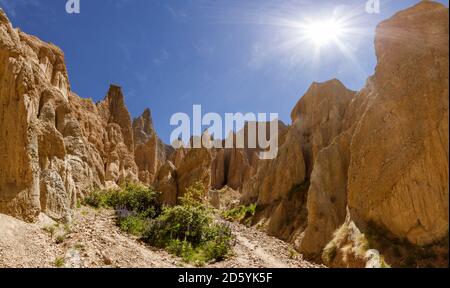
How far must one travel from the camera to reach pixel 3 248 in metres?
11.2

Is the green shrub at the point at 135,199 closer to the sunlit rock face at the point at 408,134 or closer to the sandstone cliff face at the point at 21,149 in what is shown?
the sandstone cliff face at the point at 21,149

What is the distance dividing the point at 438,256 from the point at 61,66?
131 feet

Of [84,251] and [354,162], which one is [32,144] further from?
[354,162]

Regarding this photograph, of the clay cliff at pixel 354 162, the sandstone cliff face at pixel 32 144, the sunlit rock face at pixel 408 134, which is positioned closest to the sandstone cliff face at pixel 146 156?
the sandstone cliff face at pixel 32 144

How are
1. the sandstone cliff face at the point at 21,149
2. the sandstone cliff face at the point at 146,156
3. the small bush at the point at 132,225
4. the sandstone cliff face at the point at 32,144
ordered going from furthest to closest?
1. the sandstone cliff face at the point at 146,156
2. the small bush at the point at 132,225
3. the sandstone cliff face at the point at 32,144
4. the sandstone cliff face at the point at 21,149

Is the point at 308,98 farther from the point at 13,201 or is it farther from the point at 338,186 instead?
the point at 13,201

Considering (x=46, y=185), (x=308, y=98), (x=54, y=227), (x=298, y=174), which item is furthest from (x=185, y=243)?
(x=308, y=98)

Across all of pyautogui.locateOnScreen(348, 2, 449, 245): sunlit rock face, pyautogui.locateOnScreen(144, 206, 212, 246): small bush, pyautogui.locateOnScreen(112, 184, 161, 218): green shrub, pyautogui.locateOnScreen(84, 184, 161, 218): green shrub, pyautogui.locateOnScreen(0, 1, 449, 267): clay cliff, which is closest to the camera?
pyautogui.locateOnScreen(348, 2, 449, 245): sunlit rock face

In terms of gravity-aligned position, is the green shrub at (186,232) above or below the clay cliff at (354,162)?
below

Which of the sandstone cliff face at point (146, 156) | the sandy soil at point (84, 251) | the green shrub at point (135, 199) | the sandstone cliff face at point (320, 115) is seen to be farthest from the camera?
the sandstone cliff face at point (146, 156)

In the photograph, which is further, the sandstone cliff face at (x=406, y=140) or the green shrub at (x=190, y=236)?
the green shrub at (x=190, y=236)

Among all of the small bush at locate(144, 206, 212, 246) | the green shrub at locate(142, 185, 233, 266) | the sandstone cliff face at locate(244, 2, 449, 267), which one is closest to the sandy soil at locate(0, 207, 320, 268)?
the green shrub at locate(142, 185, 233, 266)

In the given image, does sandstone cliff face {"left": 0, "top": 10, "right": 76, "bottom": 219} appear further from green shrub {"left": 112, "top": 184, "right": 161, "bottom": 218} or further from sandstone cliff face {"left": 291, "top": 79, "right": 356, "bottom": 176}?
sandstone cliff face {"left": 291, "top": 79, "right": 356, "bottom": 176}

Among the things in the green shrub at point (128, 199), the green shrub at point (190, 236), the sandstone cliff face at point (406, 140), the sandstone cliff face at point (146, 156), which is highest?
the sandstone cliff face at point (146, 156)
